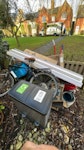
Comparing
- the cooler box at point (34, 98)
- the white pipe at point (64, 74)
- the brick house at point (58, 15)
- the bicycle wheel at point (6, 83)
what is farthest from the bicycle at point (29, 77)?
the brick house at point (58, 15)

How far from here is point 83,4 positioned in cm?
1645

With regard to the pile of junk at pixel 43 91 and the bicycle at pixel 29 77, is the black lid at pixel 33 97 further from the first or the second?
the bicycle at pixel 29 77

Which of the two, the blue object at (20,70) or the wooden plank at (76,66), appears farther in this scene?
the wooden plank at (76,66)

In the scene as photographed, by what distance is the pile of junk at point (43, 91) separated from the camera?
1.58 metres

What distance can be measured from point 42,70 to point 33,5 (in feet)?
31.3

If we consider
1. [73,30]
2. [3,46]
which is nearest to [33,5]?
[3,46]

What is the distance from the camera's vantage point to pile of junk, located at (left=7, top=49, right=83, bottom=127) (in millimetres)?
1575

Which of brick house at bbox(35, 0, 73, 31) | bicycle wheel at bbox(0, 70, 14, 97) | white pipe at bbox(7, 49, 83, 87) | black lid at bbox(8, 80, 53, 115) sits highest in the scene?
brick house at bbox(35, 0, 73, 31)

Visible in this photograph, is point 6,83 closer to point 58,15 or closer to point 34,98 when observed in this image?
point 34,98

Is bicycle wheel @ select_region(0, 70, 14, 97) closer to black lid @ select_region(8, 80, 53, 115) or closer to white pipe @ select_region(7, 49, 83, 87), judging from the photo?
white pipe @ select_region(7, 49, 83, 87)

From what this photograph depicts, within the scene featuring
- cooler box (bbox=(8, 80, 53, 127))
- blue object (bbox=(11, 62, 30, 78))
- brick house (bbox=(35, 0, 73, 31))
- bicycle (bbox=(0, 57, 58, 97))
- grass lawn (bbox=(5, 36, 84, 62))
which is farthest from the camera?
brick house (bbox=(35, 0, 73, 31))

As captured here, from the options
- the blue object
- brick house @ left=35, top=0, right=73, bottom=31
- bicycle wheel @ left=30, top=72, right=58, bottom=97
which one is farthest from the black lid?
brick house @ left=35, top=0, right=73, bottom=31

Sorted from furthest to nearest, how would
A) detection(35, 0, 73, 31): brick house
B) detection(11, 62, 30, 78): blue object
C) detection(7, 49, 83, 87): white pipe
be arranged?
1. detection(35, 0, 73, 31): brick house
2. detection(11, 62, 30, 78): blue object
3. detection(7, 49, 83, 87): white pipe

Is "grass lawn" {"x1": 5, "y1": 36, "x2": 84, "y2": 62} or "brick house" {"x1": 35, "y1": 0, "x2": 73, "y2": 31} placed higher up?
"brick house" {"x1": 35, "y1": 0, "x2": 73, "y2": 31}
